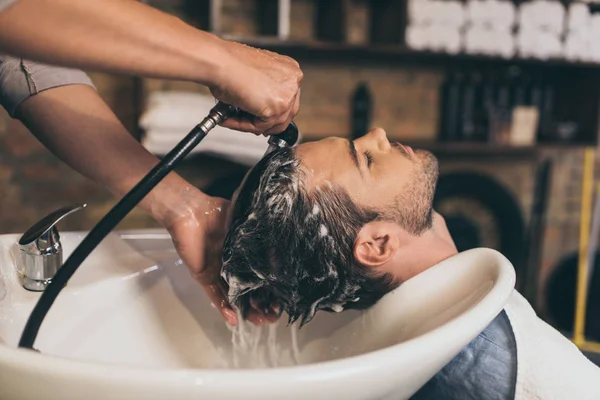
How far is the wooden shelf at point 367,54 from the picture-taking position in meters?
2.36

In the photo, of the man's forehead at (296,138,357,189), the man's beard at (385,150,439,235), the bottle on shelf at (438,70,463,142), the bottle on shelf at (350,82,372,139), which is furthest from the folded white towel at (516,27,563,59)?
the man's forehead at (296,138,357,189)

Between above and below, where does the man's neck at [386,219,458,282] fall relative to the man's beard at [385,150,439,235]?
below

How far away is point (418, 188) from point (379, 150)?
4.3 inches

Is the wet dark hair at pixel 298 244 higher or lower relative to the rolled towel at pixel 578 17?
lower

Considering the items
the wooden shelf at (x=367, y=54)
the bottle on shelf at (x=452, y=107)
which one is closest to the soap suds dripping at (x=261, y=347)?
the wooden shelf at (x=367, y=54)

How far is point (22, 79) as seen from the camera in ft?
3.76

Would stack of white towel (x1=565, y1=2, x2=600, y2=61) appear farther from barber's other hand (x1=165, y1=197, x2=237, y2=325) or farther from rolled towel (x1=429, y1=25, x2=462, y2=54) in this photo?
barber's other hand (x1=165, y1=197, x2=237, y2=325)

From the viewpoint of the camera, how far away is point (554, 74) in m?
3.20

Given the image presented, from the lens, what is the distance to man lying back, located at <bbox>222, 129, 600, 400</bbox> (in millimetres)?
1075

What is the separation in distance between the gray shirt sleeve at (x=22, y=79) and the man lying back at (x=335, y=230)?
0.46 meters

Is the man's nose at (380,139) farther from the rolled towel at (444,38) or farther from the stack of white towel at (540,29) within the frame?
the stack of white towel at (540,29)

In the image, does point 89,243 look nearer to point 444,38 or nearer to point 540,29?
point 444,38

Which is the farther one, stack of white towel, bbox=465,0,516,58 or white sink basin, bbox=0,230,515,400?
stack of white towel, bbox=465,0,516,58

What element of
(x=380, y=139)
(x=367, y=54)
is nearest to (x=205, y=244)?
(x=380, y=139)
